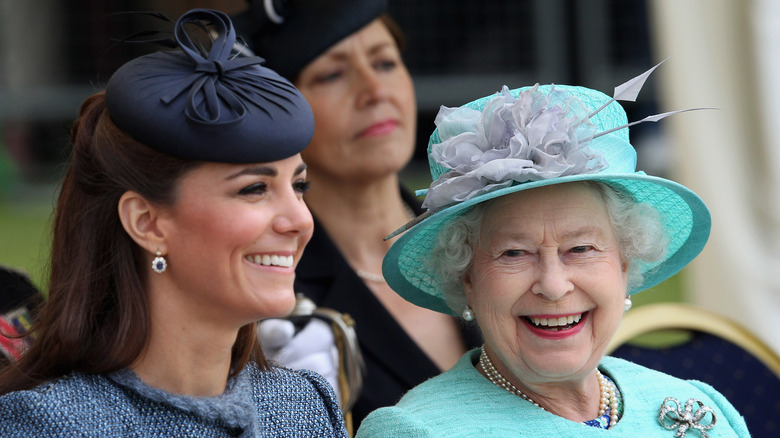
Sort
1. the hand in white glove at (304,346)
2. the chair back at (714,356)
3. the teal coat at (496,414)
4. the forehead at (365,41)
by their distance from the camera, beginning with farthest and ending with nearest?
the forehead at (365,41)
the chair back at (714,356)
the hand in white glove at (304,346)
the teal coat at (496,414)

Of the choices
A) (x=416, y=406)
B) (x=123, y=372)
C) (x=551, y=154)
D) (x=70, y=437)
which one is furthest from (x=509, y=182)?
(x=70, y=437)

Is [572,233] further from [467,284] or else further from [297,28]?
[297,28]

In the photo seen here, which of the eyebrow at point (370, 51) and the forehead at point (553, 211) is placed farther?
the eyebrow at point (370, 51)

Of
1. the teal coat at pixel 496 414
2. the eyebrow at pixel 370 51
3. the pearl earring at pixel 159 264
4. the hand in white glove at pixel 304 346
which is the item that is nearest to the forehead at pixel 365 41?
the eyebrow at pixel 370 51

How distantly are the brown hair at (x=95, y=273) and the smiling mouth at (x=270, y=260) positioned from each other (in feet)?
0.63

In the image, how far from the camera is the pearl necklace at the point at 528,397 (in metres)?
2.15

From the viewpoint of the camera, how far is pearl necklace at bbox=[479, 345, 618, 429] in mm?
2152

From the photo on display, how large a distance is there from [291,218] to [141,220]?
288mm

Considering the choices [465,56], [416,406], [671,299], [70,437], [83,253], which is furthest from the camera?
[465,56]

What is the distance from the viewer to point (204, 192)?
6.14 ft

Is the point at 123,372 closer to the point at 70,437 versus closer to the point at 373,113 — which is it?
the point at 70,437

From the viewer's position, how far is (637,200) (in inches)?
85.0

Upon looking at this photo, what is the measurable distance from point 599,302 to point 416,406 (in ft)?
1.46

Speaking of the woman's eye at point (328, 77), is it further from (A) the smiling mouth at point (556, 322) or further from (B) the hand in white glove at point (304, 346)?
(A) the smiling mouth at point (556, 322)
